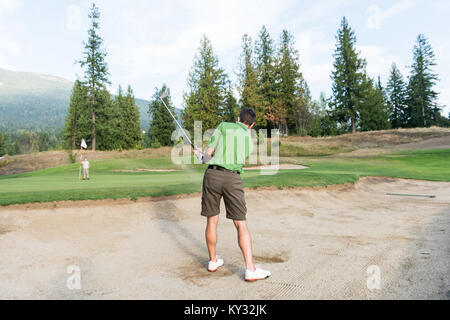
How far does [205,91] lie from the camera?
46812 millimetres

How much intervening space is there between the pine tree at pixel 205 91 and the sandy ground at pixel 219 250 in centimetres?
3630

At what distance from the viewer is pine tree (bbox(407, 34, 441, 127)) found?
2862 inches

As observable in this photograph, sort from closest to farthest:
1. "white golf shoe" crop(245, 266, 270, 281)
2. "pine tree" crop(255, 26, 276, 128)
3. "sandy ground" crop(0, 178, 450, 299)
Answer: "sandy ground" crop(0, 178, 450, 299) → "white golf shoe" crop(245, 266, 270, 281) → "pine tree" crop(255, 26, 276, 128)

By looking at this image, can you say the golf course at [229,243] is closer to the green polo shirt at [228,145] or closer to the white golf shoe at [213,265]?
the white golf shoe at [213,265]

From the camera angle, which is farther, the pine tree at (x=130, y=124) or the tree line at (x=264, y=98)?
the pine tree at (x=130, y=124)

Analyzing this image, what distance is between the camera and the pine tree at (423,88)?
72.7 meters

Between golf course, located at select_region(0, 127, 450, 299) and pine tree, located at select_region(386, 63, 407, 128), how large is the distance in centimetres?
Answer: 7603

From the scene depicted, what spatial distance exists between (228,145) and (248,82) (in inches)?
1836

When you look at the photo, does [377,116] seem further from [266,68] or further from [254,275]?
[254,275]

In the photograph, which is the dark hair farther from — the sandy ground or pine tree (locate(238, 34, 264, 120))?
pine tree (locate(238, 34, 264, 120))

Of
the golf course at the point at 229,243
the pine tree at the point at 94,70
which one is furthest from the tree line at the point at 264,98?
the golf course at the point at 229,243

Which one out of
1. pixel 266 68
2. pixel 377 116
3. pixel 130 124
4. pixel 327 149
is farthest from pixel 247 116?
pixel 377 116

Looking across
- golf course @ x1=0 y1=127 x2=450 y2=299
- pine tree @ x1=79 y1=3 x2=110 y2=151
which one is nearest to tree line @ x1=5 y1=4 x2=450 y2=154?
pine tree @ x1=79 y1=3 x2=110 y2=151
